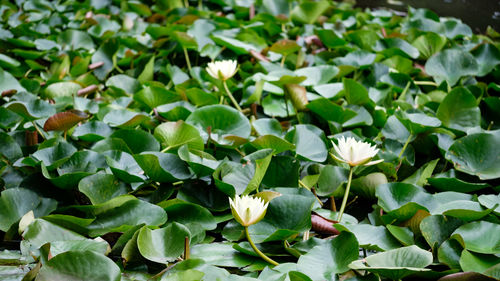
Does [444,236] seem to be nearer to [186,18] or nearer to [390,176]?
[390,176]

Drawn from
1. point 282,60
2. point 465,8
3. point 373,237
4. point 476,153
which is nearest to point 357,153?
point 373,237

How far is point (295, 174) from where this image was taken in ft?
3.47

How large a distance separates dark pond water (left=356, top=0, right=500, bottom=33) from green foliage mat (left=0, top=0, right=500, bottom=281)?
770mm

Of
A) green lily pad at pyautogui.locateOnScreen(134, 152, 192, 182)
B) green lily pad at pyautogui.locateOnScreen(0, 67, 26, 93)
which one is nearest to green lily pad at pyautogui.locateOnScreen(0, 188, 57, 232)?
green lily pad at pyautogui.locateOnScreen(134, 152, 192, 182)

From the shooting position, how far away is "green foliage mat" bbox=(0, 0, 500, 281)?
84 centimetres

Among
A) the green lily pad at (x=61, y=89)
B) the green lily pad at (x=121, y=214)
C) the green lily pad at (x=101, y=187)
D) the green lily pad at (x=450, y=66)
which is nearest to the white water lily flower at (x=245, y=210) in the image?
the green lily pad at (x=121, y=214)

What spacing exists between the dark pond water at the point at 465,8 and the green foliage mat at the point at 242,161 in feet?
2.53

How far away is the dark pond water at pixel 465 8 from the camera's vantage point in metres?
2.57

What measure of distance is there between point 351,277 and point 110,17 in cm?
191

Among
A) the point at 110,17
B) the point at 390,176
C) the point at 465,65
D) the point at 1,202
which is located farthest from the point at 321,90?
the point at 110,17

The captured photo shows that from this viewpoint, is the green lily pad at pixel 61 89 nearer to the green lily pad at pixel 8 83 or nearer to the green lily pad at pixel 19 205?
the green lily pad at pixel 8 83

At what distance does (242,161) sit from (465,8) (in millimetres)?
2190

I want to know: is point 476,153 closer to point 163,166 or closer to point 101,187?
point 163,166

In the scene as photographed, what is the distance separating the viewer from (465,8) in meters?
2.70
